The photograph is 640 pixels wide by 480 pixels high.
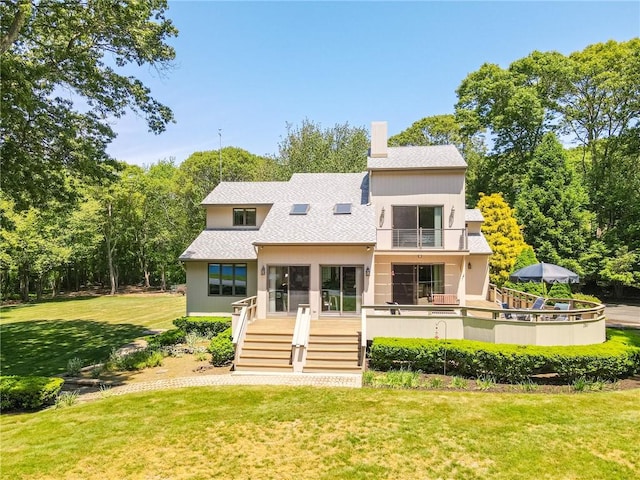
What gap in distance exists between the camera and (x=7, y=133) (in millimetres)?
14836

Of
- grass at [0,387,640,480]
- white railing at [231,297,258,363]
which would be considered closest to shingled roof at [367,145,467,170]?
white railing at [231,297,258,363]

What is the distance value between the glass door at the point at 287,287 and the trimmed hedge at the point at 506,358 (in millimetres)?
4746

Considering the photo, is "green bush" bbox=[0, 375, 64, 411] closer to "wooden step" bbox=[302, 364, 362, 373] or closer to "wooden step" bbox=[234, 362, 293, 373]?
"wooden step" bbox=[234, 362, 293, 373]

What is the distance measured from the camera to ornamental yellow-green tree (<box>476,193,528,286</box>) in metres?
29.6

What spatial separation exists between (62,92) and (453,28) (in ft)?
55.6

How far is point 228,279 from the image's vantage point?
2044 centimetres

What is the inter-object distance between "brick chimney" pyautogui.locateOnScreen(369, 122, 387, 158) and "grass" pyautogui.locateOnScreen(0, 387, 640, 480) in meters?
13.3

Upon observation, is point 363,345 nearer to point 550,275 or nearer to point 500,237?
point 550,275

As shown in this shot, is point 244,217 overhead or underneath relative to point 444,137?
underneath

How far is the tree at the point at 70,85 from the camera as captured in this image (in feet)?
44.1

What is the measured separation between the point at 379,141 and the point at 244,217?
8.67 m

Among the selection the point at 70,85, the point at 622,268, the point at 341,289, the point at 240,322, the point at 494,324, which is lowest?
the point at 240,322

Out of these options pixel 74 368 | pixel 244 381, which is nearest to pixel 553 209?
pixel 244 381

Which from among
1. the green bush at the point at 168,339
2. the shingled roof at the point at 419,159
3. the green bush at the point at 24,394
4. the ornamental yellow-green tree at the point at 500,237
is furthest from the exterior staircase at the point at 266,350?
the ornamental yellow-green tree at the point at 500,237
